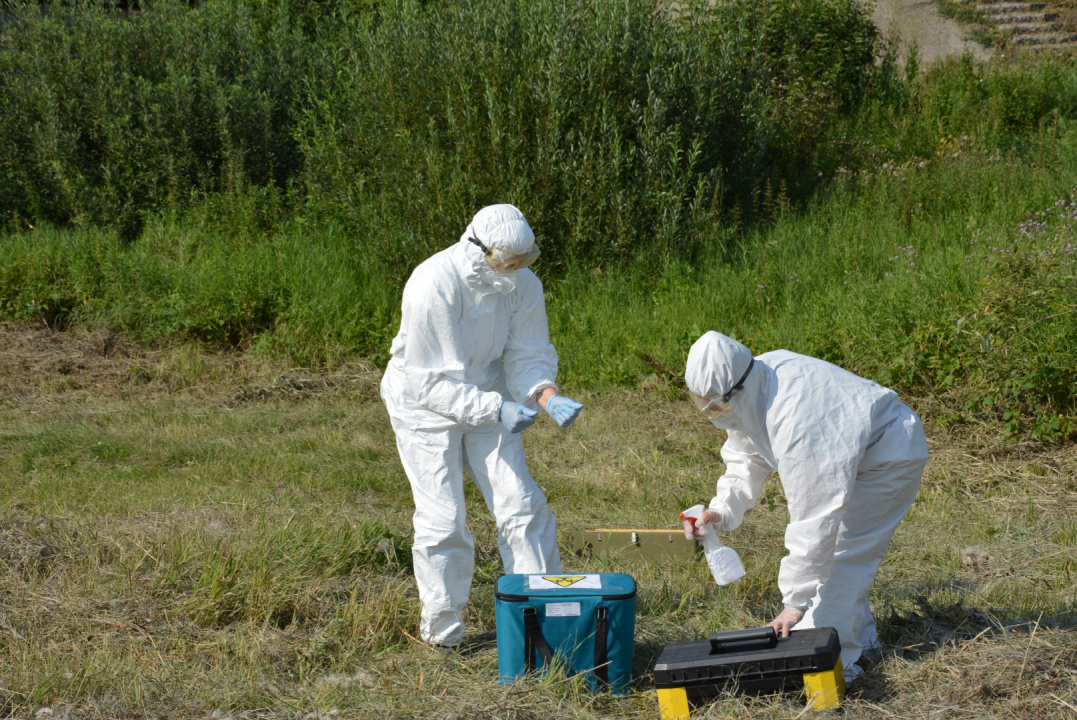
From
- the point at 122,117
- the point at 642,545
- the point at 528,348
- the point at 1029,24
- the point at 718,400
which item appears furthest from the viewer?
the point at 1029,24

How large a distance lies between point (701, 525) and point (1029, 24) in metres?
11.6

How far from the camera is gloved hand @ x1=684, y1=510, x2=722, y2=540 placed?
11.0 feet

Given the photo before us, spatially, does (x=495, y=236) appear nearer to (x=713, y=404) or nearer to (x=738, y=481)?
(x=713, y=404)

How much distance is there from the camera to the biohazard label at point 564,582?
10.8 feet

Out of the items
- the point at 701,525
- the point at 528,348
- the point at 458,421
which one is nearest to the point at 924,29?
the point at 528,348

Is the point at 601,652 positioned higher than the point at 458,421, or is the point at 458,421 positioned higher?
the point at 458,421

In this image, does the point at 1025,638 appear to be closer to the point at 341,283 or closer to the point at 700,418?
the point at 700,418

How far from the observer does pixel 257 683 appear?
11.1 feet

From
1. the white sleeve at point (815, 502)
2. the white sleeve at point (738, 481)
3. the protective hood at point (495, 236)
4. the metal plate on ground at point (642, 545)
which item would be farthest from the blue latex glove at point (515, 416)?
the metal plate on ground at point (642, 545)

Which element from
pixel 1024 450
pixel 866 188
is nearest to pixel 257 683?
pixel 1024 450

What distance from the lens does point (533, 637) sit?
3230 millimetres

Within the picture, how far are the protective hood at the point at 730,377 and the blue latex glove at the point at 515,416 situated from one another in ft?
2.01

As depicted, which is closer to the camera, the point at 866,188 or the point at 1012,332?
the point at 1012,332

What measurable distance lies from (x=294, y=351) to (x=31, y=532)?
4077 millimetres
